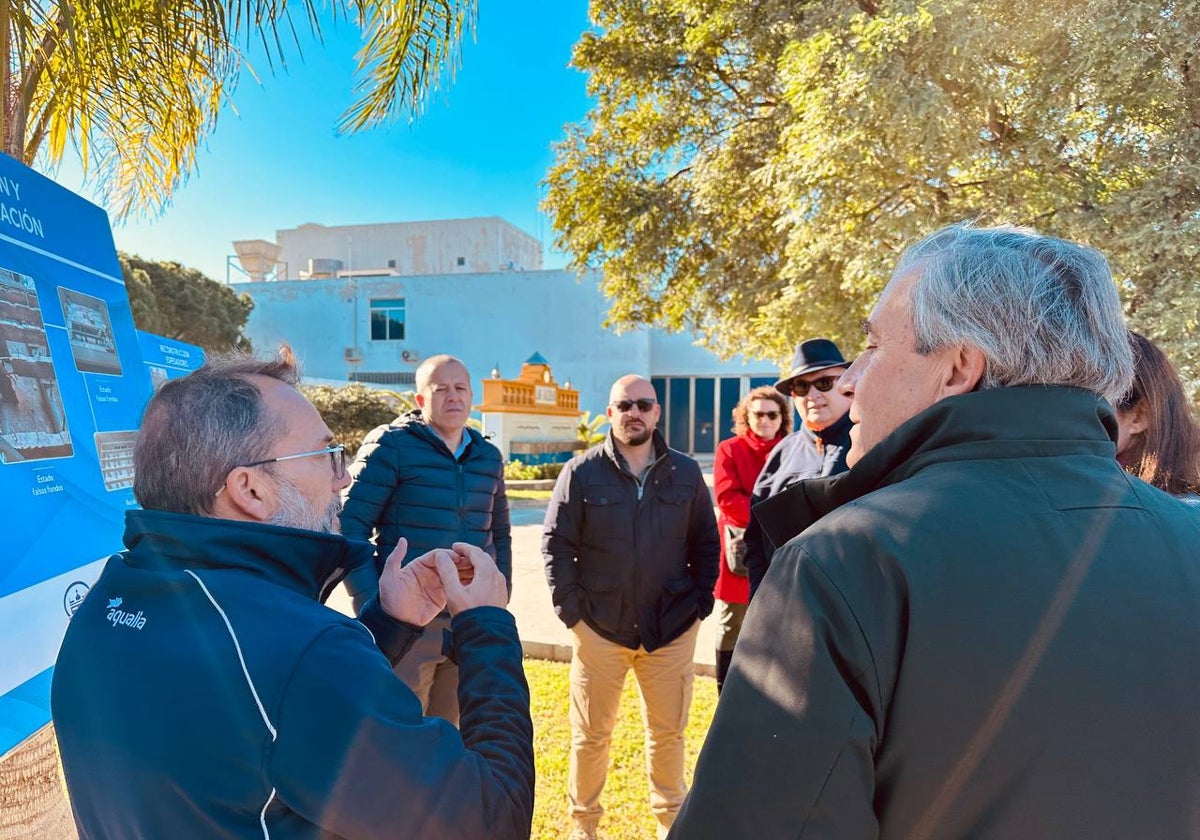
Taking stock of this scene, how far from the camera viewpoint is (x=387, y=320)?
33344mm

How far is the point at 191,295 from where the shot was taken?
971 inches

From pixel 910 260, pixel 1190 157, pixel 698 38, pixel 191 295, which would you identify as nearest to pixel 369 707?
pixel 910 260

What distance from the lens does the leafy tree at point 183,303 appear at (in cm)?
2248

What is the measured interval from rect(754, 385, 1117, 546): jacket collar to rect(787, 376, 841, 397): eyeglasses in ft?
8.61

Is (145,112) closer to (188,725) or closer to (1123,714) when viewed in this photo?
(188,725)

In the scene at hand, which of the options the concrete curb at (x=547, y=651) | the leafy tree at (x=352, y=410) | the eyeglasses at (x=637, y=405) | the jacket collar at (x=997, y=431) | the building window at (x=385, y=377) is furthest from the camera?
the building window at (x=385, y=377)

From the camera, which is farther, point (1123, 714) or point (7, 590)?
point (7, 590)

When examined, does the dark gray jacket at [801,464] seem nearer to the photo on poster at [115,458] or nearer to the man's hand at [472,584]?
the man's hand at [472,584]

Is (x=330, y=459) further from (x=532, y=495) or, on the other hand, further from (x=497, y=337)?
(x=497, y=337)

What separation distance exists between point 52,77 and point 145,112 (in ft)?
1.36

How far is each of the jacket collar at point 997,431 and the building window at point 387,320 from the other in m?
33.4

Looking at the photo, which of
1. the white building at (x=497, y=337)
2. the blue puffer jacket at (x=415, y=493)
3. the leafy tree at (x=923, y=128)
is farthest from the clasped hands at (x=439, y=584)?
the white building at (x=497, y=337)

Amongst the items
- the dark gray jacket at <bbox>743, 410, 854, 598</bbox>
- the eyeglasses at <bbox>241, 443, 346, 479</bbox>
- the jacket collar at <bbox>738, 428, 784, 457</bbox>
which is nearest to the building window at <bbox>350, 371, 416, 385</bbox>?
the jacket collar at <bbox>738, 428, 784, 457</bbox>

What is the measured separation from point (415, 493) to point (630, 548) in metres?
1.10
